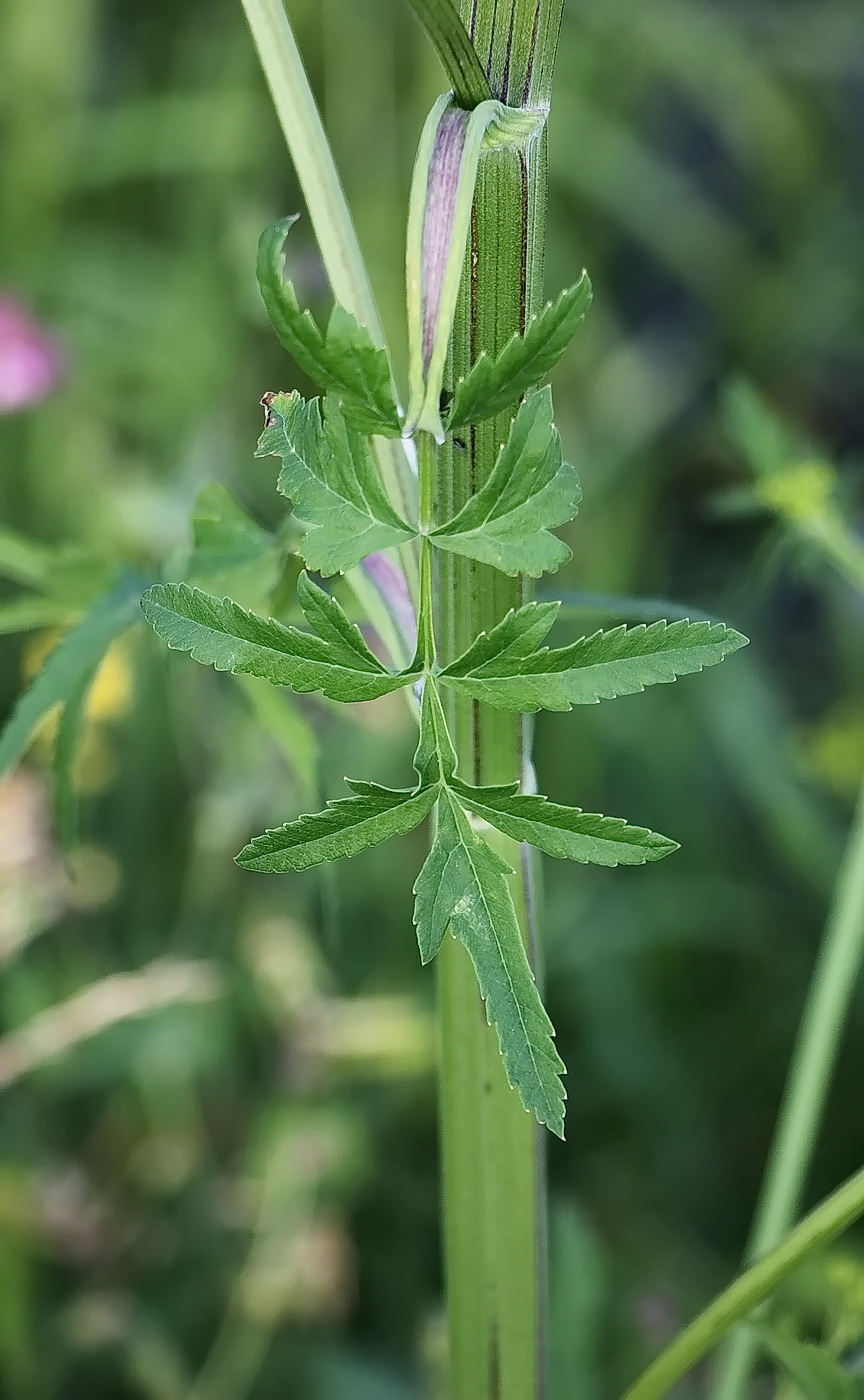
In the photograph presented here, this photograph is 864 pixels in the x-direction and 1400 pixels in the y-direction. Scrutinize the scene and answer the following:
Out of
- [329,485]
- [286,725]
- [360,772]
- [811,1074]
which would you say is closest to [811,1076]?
[811,1074]

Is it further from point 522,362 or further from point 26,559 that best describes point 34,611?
point 522,362

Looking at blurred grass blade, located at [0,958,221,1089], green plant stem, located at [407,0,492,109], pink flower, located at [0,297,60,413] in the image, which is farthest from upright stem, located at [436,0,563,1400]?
pink flower, located at [0,297,60,413]

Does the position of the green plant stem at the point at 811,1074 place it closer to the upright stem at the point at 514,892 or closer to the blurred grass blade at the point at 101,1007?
the upright stem at the point at 514,892

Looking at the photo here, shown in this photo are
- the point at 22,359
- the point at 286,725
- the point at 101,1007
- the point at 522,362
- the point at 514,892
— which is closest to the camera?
the point at 522,362

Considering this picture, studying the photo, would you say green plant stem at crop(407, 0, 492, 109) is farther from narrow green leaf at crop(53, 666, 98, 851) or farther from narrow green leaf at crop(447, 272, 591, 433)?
narrow green leaf at crop(53, 666, 98, 851)

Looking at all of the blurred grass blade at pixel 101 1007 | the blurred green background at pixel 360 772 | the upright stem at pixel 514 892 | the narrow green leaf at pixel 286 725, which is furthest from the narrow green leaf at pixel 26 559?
the blurred grass blade at pixel 101 1007

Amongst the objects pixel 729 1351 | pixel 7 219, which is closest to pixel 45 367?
pixel 7 219
